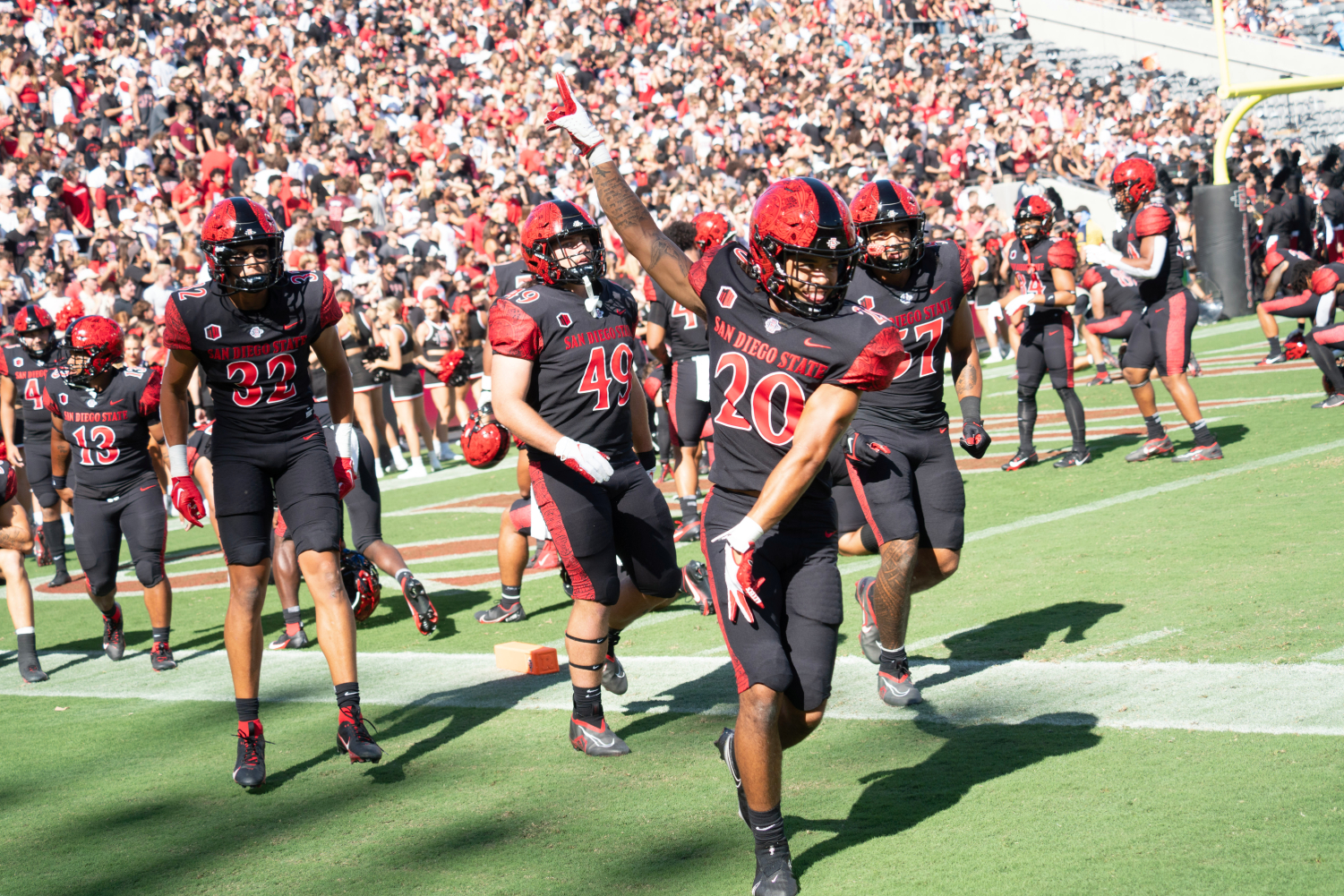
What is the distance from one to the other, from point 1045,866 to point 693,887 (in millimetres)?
1054

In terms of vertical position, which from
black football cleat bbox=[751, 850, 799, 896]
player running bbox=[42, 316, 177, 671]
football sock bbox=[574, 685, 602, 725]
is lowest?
black football cleat bbox=[751, 850, 799, 896]

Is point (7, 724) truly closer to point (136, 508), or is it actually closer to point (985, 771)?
point (136, 508)

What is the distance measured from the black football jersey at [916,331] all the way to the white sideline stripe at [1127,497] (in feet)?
9.03

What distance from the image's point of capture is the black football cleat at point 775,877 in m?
4.05

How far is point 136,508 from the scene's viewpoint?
8734 millimetres

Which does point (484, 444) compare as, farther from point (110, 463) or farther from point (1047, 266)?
point (1047, 266)

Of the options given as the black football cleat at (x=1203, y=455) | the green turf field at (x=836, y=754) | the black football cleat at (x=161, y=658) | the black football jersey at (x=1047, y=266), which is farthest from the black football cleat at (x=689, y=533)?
the black football cleat at (x=1203, y=455)

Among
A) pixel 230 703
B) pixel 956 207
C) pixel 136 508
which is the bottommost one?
pixel 230 703

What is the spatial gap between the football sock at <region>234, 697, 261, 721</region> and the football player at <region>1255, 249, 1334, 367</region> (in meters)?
11.5

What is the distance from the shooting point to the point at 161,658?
27.5 ft

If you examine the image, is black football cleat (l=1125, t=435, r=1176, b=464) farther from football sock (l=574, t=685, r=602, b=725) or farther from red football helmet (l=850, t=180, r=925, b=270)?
football sock (l=574, t=685, r=602, b=725)

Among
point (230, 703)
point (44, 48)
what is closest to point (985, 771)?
point (230, 703)

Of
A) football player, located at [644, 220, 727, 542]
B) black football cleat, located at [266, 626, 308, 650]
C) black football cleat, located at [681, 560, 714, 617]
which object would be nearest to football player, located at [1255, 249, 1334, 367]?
football player, located at [644, 220, 727, 542]

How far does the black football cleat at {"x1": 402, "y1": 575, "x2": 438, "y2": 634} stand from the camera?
316 inches
